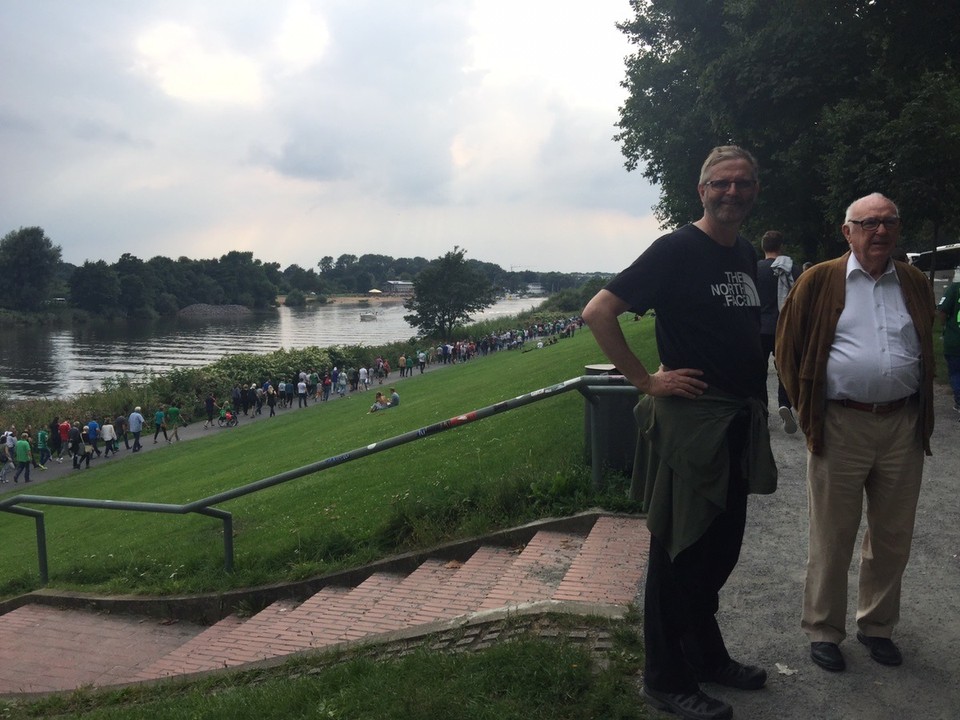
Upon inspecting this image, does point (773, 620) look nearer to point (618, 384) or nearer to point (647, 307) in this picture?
point (647, 307)

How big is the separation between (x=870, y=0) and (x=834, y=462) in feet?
41.0

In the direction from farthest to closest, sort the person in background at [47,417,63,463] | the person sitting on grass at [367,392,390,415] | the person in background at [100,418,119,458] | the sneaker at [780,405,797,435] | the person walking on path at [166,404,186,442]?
the person walking on path at [166,404,186,442]
the person in background at [47,417,63,463]
the person in background at [100,418,119,458]
the person sitting on grass at [367,392,390,415]
the sneaker at [780,405,797,435]

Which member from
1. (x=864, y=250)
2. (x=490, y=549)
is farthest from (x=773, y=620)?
(x=490, y=549)

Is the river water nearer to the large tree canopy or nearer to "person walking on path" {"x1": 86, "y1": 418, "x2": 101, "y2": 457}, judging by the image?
"person walking on path" {"x1": 86, "y1": 418, "x2": 101, "y2": 457}

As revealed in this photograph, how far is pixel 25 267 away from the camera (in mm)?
103188

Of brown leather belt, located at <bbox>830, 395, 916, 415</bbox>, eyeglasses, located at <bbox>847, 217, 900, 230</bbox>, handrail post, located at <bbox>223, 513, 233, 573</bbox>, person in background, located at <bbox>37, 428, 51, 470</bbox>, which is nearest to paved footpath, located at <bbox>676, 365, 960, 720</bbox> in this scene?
brown leather belt, located at <bbox>830, 395, 916, 415</bbox>

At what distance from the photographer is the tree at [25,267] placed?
102000mm

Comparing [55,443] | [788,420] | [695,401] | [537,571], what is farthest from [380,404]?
[695,401]

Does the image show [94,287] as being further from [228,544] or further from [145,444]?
[228,544]

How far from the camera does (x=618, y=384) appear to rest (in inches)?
223

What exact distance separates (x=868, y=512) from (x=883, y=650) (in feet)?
1.75

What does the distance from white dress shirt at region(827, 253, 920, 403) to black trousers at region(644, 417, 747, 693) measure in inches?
23.4

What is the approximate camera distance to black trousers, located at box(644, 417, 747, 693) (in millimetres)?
2877

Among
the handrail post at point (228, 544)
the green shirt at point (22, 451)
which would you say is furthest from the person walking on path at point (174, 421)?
the handrail post at point (228, 544)
